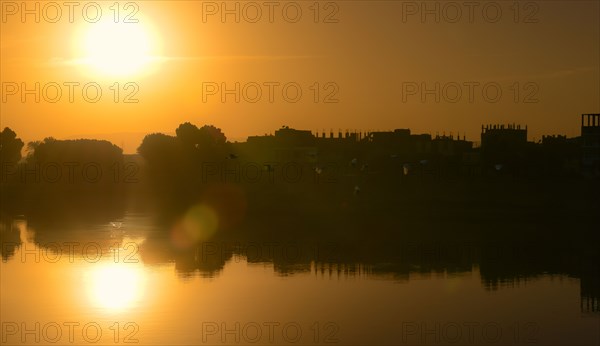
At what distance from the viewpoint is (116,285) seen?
35.1 meters

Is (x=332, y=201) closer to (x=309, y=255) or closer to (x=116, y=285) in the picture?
(x=309, y=255)

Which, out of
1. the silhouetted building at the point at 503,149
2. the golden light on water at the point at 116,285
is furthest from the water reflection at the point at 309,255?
the silhouetted building at the point at 503,149

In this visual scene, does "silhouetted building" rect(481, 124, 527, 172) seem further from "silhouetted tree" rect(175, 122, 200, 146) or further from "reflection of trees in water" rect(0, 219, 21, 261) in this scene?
"reflection of trees in water" rect(0, 219, 21, 261)

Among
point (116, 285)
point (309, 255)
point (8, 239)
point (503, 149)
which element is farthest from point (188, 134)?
point (116, 285)

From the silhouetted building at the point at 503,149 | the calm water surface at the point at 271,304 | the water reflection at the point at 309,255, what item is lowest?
the calm water surface at the point at 271,304

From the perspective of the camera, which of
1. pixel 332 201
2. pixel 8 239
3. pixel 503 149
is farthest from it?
pixel 503 149

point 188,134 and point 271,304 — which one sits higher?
point 188,134

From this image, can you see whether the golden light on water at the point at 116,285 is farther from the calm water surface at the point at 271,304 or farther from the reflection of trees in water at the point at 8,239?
the reflection of trees in water at the point at 8,239

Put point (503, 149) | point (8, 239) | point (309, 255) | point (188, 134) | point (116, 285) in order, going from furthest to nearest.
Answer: point (188, 134)
point (503, 149)
point (8, 239)
point (309, 255)
point (116, 285)

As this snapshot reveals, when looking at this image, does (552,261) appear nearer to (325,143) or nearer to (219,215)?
(219,215)

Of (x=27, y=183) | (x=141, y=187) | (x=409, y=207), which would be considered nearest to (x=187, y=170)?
(x=141, y=187)

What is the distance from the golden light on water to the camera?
104 ft

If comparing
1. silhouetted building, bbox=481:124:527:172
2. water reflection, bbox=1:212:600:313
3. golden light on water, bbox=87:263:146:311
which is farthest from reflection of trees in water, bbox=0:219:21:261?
silhouetted building, bbox=481:124:527:172

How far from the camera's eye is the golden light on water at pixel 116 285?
31625 mm
